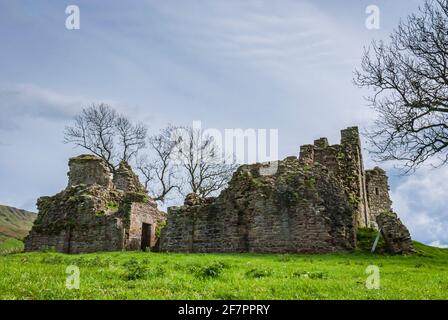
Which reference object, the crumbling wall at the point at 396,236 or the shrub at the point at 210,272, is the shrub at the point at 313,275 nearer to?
the shrub at the point at 210,272

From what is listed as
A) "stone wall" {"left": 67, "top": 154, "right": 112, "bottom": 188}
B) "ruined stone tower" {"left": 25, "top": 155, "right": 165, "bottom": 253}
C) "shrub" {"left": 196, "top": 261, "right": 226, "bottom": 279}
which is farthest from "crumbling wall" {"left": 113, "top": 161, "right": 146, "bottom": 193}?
"shrub" {"left": 196, "top": 261, "right": 226, "bottom": 279}

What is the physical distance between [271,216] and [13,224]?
55.1m

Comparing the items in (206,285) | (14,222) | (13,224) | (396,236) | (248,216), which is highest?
(14,222)

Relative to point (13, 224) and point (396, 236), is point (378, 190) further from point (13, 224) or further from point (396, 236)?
point (13, 224)

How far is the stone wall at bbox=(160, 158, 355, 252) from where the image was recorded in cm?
2128

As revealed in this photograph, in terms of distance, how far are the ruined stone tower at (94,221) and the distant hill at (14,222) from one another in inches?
1017

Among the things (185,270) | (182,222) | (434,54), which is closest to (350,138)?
(434,54)

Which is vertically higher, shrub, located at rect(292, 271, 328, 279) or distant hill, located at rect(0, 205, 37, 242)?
distant hill, located at rect(0, 205, 37, 242)

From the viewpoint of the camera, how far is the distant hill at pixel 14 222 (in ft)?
181

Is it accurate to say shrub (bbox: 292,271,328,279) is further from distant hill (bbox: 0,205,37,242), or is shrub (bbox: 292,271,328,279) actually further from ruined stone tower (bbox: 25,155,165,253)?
distant hill (bbox: 0,205,37,242)

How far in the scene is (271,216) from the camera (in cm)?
2233

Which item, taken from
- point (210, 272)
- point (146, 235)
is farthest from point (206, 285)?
point (146, 235)

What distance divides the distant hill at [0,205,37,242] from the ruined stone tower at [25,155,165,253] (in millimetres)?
25833
